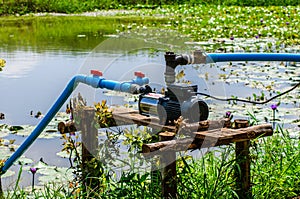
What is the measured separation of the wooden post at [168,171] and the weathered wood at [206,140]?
0.07 m

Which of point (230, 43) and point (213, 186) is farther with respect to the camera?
point (230, 43)

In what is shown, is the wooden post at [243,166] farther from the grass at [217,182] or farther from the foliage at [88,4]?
the foliage at [88,4]

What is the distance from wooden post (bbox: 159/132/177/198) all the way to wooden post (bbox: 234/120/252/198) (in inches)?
14.4

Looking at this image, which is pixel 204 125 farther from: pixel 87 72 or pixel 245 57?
pixel 87 72

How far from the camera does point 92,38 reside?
38.1 ft

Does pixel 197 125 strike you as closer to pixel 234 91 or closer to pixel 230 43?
pixel 234 91

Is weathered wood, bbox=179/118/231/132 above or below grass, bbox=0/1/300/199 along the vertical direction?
above

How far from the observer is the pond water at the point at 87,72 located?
11.8 ft

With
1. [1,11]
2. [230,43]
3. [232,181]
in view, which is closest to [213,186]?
[232,181]

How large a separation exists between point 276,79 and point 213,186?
4276 mm

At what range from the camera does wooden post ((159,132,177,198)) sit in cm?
274

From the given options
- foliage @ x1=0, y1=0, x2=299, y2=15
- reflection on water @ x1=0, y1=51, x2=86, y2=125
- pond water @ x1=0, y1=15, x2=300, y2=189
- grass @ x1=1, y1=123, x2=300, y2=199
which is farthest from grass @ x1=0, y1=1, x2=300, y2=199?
foliage @ x1=0, y1=0, x2=299, y2=15

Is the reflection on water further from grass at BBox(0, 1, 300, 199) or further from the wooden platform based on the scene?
the wooden platform

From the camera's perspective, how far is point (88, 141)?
3176 millimetres
